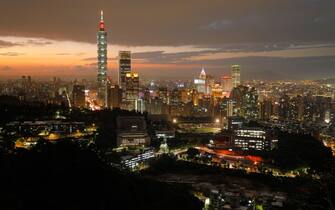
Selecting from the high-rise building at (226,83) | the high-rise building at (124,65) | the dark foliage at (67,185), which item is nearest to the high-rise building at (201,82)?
the high-rise building at (226,83)

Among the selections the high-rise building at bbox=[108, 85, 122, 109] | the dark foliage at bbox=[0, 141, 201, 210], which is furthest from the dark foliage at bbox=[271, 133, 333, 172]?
the high-rise building at bbox=[108, 85, 122, 109]

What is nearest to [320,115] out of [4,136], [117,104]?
[117,104]

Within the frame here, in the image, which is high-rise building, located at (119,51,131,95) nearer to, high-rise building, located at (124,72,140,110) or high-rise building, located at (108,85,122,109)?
high-rise building, located at (124,72,140,110)

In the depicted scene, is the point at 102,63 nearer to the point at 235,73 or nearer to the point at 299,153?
the point at 235,73

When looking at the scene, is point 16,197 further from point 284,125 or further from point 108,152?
point 284,125

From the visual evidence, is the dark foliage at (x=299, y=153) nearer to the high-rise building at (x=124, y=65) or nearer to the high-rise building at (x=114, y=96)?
the high-rise building at (x=114, y=96)

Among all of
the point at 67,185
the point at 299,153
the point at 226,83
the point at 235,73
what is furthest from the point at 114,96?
the point at 67,185
